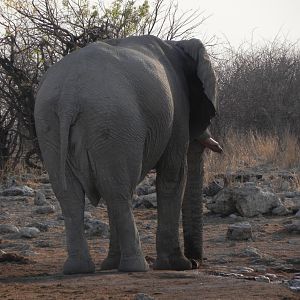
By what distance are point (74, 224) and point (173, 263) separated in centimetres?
101

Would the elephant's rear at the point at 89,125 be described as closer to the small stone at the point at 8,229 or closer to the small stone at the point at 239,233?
the small stone at the point at 239,233

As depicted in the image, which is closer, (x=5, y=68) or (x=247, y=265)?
(x=247, y=265)

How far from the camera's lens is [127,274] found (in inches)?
273

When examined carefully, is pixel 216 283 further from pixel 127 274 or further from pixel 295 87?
pixel 295 87

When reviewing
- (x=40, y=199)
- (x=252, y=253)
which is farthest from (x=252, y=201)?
(x=40, y=199)

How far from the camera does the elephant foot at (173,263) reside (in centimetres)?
761

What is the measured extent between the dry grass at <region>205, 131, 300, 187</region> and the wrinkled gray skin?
7.16 metres

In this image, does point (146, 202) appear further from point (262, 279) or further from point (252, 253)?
A: point (262, 279)

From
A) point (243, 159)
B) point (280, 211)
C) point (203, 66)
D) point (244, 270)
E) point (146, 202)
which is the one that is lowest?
point (244, 270)

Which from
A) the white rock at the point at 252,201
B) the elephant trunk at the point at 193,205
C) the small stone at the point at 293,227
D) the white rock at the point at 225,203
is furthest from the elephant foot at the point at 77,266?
the white rock at the point at 225,203

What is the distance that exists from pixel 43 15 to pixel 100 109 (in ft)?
35.8

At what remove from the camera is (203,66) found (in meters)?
8.10

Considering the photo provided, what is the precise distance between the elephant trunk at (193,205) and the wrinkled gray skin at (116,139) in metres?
0.49

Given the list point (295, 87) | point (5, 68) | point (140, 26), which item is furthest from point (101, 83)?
point (295, 87)
